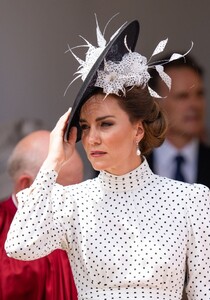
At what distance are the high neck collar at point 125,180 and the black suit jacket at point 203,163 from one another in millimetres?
1339

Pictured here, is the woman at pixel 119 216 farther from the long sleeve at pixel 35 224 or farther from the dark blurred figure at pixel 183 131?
the dark blurred figure at pixel 183 131

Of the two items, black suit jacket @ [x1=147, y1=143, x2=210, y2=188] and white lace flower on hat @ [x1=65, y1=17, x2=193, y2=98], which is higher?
white lace flower on hat @ [x1=65, y1=17, x2=193, y2=98]

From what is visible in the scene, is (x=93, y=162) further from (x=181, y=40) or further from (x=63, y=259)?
(x=181, y=40)

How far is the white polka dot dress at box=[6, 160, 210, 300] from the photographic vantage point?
2969 millimetres

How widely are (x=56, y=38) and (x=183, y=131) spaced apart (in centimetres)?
81

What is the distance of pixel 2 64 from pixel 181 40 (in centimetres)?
86

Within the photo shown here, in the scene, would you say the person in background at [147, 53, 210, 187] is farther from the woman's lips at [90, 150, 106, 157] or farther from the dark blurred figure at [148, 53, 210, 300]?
the woman's lips at [90, 150, 106, 157]

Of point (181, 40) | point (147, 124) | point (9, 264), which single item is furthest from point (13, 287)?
point (181, 40)

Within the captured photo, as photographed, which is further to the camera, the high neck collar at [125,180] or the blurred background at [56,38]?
the blurred background at [56,38]

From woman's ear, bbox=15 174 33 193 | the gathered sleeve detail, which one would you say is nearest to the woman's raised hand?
the gathered sleeve detail

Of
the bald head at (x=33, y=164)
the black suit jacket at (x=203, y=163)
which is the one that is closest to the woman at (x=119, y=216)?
the bald head at (x=33, y=164)

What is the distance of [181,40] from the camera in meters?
4.88

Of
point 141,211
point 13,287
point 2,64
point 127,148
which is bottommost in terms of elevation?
point 13,287

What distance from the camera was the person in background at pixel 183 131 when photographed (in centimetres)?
447
